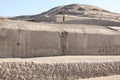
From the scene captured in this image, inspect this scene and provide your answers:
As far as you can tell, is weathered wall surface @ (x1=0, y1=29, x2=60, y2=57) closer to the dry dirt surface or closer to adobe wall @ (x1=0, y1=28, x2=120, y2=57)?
adobe wall @ (x1=0, y1=28, x2=120, y2=57)

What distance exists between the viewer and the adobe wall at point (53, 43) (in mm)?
7883

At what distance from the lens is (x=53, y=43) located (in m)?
8.83

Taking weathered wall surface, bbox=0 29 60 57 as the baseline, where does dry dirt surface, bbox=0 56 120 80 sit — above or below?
below

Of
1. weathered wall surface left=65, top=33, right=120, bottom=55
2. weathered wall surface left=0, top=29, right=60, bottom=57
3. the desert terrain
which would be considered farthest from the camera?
weathered wall surface left=65, top=33, right=120, bottom=55

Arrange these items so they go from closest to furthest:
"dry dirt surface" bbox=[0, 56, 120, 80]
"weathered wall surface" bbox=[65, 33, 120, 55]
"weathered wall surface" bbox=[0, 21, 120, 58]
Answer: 1. "dry dirt surface" bbox=[0, 56, 120, 80]
2. "weathered wall surface" bbox=[0, 21, 120, 58]
3. "weathered wall surface" bbox=[65, 33, 120, 55]

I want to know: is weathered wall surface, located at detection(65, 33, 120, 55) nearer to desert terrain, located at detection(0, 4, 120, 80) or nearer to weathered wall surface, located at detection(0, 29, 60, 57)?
desert terrain, located at detection(0, 4, 120, 80)

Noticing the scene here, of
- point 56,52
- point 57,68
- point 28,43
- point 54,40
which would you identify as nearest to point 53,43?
point 54,40

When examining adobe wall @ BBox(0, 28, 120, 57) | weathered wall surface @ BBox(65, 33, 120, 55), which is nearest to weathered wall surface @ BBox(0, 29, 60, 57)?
adobe wall @ BBox(0, 28, 120, 57)

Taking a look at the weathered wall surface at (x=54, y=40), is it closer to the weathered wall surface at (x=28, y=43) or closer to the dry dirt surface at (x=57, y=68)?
the weathered wall surface at (x=28, y=43)

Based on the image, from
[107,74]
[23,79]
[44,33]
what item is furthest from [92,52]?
[23,79]

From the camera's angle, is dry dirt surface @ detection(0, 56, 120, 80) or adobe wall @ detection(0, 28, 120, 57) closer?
dry dirt surface @ detection(0, 56, 120, 80)

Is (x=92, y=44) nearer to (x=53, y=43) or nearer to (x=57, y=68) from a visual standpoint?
(x=53, y=43)

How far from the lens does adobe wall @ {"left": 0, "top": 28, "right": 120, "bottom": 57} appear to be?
7.88 m

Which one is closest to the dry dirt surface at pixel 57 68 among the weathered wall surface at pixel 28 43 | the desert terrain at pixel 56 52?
A: the desert terrain at pixel 56 52
